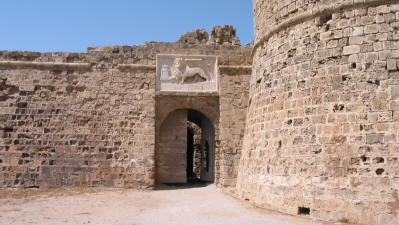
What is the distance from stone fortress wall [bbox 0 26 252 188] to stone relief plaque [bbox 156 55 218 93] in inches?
7.6

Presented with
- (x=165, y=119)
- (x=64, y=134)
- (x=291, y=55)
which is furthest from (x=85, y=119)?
(x=291, y=55)

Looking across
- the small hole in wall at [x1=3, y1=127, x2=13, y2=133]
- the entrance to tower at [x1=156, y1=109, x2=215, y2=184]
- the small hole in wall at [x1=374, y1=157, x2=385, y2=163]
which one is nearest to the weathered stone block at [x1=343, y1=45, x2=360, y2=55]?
the small hole in wall at [x1=374, y1=157, x2=385, y2=163]

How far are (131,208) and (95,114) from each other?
404cm

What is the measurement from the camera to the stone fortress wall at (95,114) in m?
10.4

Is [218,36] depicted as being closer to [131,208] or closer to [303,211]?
[131,208]

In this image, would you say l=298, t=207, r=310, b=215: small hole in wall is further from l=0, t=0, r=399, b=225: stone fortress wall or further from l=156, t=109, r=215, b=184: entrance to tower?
l=156, t=109, r=215, b=184: entrance to tower

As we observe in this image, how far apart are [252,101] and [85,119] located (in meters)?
4.93

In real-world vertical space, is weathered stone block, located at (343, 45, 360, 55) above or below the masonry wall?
above

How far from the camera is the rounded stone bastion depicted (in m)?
6.03

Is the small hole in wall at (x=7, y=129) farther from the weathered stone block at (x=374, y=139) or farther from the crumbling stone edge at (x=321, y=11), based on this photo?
the weathered stone block at (x=374, y=139)

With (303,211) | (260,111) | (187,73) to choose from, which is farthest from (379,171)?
(187,73)

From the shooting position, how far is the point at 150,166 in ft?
34.6

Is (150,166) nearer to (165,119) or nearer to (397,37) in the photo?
(165,119)

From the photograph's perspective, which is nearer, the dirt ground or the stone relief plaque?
the dirt ground
